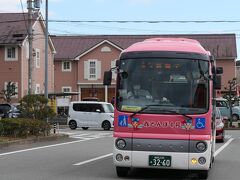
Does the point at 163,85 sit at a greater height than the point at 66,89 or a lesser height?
greater

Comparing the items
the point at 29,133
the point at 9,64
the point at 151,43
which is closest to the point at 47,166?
the point at 151,43

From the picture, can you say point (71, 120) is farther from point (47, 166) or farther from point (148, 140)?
point (148, 140)

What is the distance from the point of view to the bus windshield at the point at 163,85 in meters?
11.2

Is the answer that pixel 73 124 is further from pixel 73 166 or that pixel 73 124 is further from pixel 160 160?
pixel 160 160

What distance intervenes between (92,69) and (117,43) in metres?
5.77

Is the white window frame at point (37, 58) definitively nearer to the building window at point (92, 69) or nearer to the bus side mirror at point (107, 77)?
the building window at point (92, 69)

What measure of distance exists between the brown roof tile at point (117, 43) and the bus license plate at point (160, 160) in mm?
47801

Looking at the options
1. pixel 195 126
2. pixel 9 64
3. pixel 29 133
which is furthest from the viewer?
pixel 9 64

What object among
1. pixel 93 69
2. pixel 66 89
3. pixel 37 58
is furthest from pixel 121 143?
pixel 66 89

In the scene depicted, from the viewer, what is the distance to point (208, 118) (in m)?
11.1

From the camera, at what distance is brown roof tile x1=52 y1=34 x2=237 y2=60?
196ft

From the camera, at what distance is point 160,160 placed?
36.1ft

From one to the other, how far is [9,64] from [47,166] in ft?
115

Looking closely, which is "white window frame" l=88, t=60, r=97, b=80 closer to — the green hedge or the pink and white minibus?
the green hedge
